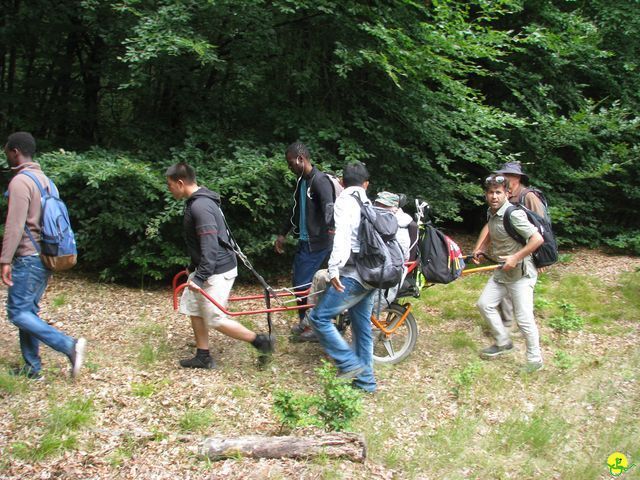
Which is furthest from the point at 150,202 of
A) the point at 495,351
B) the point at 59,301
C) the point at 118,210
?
the point at 495,351

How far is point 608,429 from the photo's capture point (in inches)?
183

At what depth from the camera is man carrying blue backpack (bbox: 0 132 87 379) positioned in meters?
4.28

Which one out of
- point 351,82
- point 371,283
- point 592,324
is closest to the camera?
point 371,283

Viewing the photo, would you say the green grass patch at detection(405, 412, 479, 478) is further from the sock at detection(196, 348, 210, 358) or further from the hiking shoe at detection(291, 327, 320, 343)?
the sock at detection(196, 348, 210, 358)

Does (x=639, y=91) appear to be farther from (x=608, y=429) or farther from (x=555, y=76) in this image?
(x=608, y=429)

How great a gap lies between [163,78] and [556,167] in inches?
278

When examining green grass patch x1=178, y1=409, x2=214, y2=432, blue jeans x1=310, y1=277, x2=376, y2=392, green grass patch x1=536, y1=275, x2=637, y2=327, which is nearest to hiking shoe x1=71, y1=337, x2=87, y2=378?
green grass patch x1=178, y1=409, x2=214, y2=432

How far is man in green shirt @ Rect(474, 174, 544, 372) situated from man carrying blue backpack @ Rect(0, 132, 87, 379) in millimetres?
3989

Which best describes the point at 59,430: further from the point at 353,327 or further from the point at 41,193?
the point at 353,327

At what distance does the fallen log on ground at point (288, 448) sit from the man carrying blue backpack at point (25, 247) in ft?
5.61

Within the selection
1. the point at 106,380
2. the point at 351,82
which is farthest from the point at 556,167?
the point at 106,380

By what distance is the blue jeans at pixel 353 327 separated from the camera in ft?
15.3

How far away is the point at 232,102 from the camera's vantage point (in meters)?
7.94

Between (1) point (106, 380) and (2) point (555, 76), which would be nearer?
(1) point (106, 380)
